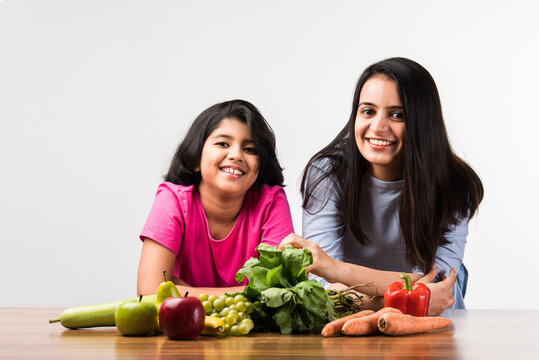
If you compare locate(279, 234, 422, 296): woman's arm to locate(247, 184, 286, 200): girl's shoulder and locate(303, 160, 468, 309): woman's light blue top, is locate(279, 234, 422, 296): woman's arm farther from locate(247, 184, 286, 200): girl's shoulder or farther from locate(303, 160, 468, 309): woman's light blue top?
locate(247, 184, 286, 200): girl's shoulder

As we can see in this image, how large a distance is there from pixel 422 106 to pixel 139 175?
2993 mm

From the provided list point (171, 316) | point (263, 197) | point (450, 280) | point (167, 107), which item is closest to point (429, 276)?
point (450, 280)

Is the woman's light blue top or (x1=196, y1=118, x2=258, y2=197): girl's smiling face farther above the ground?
(x1=196, y1=118, x2=258, y2=197): girl's smiling face

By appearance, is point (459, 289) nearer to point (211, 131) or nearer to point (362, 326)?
point (211, 131)

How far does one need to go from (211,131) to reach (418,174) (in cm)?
85

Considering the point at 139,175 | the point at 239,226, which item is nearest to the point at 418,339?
the point at 239,226

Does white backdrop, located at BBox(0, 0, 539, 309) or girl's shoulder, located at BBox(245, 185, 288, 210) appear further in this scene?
white backdrop, located at BBox(0, 0, 539, 309)

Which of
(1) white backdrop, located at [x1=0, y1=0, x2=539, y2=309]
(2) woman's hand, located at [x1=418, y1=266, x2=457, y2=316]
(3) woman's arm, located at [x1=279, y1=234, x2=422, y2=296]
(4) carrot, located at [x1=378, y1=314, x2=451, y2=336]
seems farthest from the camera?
(1) white backdrop, located at [x1=0, y1=0, x2=539, y2=309]

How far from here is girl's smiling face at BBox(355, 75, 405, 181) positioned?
7.69 feet

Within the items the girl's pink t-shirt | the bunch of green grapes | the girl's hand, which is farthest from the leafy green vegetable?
the girl's pink t-shirt

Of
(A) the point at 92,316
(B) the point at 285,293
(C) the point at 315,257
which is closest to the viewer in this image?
(B) the point at 285,293

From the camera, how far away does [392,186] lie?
259 centimetres

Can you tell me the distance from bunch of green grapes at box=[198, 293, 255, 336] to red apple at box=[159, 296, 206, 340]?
0.28ft

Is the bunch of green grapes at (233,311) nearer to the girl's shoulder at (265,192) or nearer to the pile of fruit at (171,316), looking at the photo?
the pile of fruit at (171,316)
